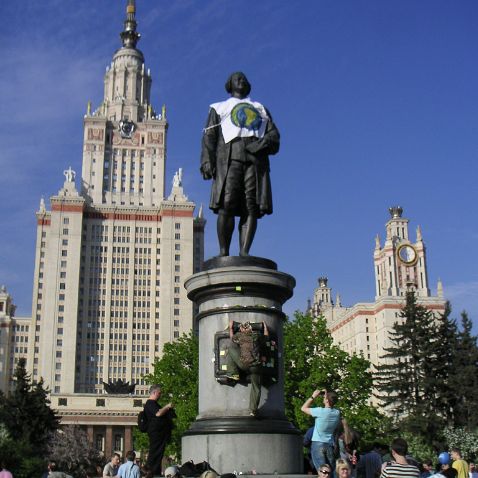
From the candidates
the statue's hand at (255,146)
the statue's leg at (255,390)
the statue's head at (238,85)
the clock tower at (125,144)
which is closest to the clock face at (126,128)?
the clock tower at (125,144)

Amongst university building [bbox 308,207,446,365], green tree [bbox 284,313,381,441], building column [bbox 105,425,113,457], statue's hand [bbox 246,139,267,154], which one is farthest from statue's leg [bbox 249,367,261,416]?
university building [bbox 308,207,446,365]

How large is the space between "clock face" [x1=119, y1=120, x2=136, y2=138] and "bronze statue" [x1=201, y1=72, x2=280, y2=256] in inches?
4721

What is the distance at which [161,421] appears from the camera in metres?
11.3

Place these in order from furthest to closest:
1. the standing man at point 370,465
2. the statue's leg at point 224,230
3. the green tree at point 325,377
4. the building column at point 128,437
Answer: the building column at point 128,437 < the green tree at point 325,377 < the statue's leg at point 224,230 < the standing man at point 370,465

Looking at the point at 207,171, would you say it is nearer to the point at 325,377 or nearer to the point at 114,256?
the point at 325,377

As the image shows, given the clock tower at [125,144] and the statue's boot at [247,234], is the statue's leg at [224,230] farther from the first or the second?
the clock tower at [125,144]

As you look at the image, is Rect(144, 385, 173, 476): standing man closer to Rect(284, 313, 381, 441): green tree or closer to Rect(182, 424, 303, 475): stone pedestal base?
Rect(182, 424, 303, 475): stone pedestal base

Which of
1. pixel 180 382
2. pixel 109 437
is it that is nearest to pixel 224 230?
pixel 180 382

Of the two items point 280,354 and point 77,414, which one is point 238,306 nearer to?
point 280,354

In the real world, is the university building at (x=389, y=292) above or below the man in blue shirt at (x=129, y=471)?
Result: above

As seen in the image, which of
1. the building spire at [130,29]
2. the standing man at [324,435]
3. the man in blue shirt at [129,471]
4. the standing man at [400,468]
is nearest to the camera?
the standing man at [400,468]

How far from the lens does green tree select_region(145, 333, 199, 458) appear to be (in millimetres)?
39500

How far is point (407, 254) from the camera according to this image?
5349 inches

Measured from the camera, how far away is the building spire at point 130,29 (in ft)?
459
